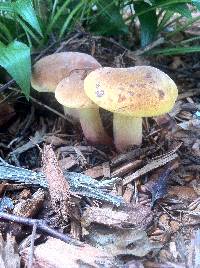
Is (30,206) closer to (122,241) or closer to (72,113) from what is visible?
(122,241)

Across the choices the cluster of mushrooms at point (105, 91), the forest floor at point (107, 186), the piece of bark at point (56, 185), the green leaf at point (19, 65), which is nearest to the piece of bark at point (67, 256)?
the forest floor at point (107, 186)

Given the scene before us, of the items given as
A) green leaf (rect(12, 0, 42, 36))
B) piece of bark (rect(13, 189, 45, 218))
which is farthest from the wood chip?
green leaf (rect(12, 0, 42, 36))

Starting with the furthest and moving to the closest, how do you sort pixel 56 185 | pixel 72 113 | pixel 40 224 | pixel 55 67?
pixel 72 113 < pixel 55 67 < pixel 56 185 < pixel 40 224

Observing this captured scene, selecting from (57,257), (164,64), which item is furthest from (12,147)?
(164,64)

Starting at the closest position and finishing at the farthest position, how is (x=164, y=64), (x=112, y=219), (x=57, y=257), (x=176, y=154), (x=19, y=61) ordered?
(x=57, y=257) → (x=112, y=219) → (x=19, y=61) → (x=176, y=154) → (x=164, y=64)

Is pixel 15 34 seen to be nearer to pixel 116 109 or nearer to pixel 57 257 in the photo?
pixel 116 109

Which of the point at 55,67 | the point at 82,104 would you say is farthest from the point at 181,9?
the point at 82,104

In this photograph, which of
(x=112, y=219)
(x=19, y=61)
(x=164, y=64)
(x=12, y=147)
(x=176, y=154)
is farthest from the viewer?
(x=164, y=64)

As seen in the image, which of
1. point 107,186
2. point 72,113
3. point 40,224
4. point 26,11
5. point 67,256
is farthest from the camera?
point 72,113
